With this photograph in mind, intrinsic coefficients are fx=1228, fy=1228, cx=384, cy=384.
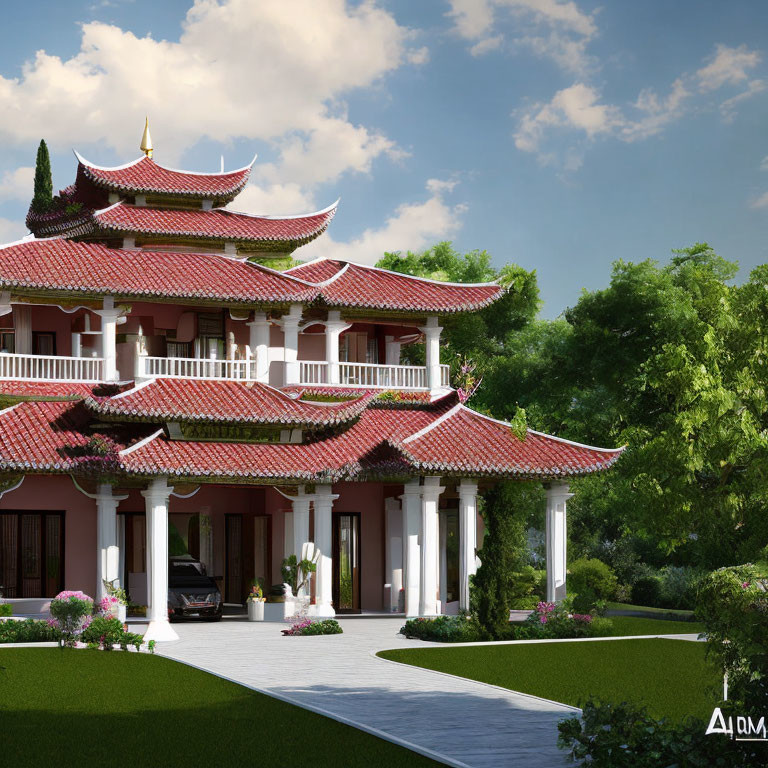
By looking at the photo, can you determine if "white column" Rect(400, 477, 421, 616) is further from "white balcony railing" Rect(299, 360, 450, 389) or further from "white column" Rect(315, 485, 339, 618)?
"white balcony railing" Rect(299, 360, 450, 389)

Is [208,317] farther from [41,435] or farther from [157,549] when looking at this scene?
[157,549]

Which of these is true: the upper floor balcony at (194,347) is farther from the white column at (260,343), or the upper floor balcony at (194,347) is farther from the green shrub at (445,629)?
the green shrub at (445,629)

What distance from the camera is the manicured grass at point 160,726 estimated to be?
1178 cm

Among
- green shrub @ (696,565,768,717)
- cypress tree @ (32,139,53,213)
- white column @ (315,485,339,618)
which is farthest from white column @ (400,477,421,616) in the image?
green shrub @ (696,565,768,717)

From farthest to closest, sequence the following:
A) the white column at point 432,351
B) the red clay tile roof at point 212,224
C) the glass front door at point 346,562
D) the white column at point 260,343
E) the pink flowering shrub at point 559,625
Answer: the white column at point 432,351
the red clay tile roof at point 212,224
the glass front door at point 346,562
the white column at point 260,343
the pink flowering shrub at point 559,625

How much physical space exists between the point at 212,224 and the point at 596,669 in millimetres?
19588

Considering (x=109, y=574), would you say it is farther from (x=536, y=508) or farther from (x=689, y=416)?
(x=536, y=508)

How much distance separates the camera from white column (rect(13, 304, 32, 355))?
3275 cm

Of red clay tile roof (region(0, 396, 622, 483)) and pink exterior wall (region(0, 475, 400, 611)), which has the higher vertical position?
red clay tile roof (region(0, 396, 622, 483))

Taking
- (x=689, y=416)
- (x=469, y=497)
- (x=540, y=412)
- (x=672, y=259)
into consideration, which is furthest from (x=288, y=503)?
(x=672, y=259)

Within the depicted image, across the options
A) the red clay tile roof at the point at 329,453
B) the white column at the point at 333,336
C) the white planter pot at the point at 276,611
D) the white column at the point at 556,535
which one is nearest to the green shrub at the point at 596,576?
the white column at the point at 556,535

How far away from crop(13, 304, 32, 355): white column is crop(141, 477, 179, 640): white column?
6947mm

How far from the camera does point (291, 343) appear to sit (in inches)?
1280

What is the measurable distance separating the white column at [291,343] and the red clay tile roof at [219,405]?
0.92m
